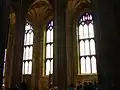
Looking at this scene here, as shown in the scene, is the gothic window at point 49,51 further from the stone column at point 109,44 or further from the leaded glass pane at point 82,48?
the stone column at point 109,44

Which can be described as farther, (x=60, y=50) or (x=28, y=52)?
(x=28, y=52)

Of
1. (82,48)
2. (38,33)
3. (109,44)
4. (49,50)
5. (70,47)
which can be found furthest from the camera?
(38,33)

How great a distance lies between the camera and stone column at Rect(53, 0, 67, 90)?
10.0 meters

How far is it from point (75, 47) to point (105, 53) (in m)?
12.6

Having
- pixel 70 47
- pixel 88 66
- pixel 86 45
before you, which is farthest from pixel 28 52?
pixel 88 66

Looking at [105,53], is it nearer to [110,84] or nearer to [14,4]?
[110,84]

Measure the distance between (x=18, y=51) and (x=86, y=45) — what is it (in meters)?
6.00

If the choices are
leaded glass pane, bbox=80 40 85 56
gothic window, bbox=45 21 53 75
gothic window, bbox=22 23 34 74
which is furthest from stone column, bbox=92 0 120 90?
gothic window, bbox=22 23 34 74

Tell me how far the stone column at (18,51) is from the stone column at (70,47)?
398cm

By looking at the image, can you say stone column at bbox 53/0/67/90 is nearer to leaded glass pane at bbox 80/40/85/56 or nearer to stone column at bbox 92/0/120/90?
leaded glass pane at bbox 80/40/85/56

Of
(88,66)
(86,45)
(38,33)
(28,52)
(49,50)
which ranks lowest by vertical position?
(88,66)

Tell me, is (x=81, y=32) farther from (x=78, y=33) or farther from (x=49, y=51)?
(x=49, y=51)

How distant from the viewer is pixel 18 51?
37.7ft

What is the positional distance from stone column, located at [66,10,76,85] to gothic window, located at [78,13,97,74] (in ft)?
2.57
